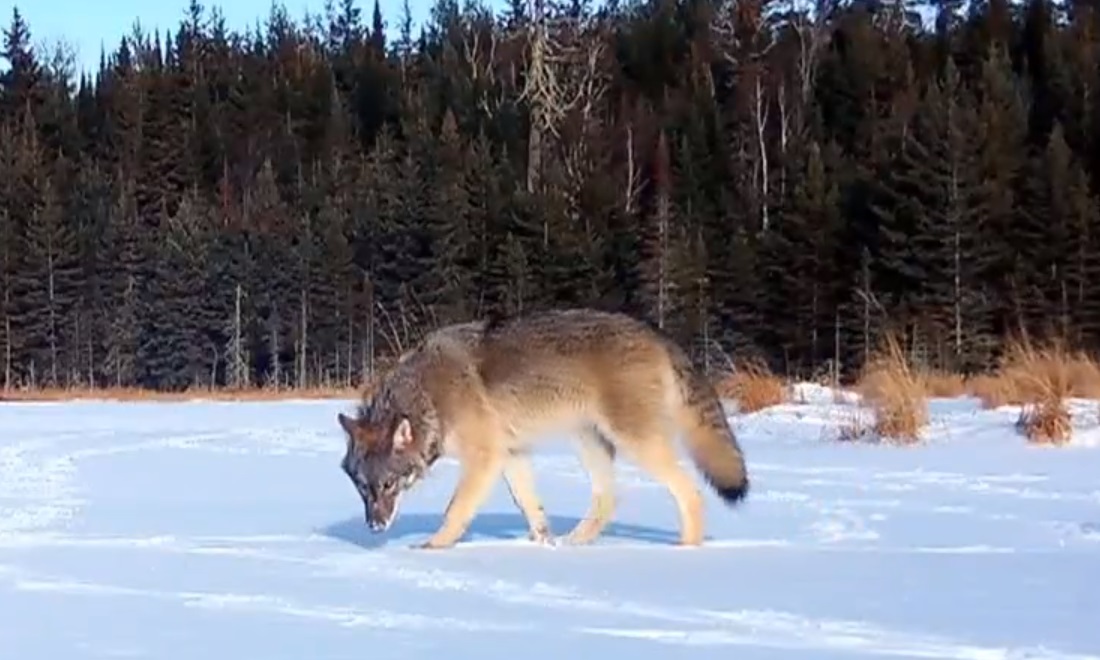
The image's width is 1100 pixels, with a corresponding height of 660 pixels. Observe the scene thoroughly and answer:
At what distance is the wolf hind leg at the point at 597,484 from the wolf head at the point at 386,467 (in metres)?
0.72

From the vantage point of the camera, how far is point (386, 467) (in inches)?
279

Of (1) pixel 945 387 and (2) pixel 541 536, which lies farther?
(1) pixel 945 387

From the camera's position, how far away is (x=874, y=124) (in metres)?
44.2

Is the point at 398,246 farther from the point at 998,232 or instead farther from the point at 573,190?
the point at 998,232

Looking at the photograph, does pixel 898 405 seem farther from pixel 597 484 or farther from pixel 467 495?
pixel 467 495

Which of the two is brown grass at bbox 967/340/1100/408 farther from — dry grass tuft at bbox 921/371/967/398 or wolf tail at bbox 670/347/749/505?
wolf tail at bbox 670/347/749/505

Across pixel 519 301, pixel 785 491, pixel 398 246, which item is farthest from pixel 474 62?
pixel 785 491

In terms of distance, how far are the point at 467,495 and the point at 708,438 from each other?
3.45 ft

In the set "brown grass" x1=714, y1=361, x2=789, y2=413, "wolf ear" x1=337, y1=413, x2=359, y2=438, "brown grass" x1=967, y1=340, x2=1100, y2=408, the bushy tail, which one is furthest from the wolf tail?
"brown grass" x1=714, y1=361, x2=789, y2=413

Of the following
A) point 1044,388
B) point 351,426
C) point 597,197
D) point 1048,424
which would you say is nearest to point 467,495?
point 351,426

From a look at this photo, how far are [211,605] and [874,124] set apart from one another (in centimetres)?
4081

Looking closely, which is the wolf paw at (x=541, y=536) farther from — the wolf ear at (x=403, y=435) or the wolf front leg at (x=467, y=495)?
the wolf ear at (x=403, y=435)

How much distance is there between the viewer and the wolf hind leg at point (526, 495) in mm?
6930

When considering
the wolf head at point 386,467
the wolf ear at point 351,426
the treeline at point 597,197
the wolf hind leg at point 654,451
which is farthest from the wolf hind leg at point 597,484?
the treeline at point 597,197
